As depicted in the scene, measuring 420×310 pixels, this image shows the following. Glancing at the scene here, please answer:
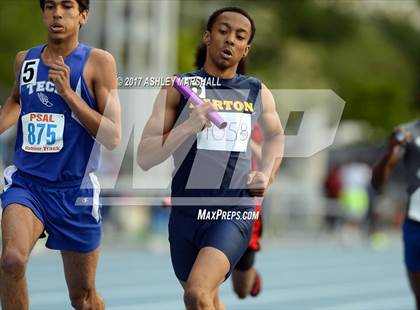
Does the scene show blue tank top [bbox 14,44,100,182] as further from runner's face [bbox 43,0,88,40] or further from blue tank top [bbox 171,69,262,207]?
blue tank top [bbox 171,69,262,207]

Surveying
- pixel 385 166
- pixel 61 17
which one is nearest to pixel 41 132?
pixel 61 17

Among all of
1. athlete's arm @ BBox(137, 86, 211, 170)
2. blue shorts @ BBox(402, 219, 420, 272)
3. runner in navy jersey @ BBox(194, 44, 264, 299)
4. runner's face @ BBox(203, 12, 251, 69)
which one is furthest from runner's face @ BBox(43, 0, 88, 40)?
blue shorts @ BBox(402, 219, 420, 272)

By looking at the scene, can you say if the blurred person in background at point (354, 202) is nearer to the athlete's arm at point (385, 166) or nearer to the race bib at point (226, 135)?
the athlete's arm at point (385, 166)

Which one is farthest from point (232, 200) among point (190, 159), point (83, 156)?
point (83, 156)

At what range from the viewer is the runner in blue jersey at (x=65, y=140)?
19.1ft

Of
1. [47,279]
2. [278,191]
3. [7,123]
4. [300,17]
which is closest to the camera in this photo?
[7,123]

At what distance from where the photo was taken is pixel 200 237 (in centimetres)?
580

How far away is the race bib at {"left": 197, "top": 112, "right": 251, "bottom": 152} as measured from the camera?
5846mm

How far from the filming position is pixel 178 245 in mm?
5895

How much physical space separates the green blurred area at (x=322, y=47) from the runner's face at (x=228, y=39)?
22.3 m

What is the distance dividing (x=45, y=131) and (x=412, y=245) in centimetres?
289

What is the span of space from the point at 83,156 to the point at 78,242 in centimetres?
45

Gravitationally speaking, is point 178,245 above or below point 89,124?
below

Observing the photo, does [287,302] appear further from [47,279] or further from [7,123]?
[7,123]
